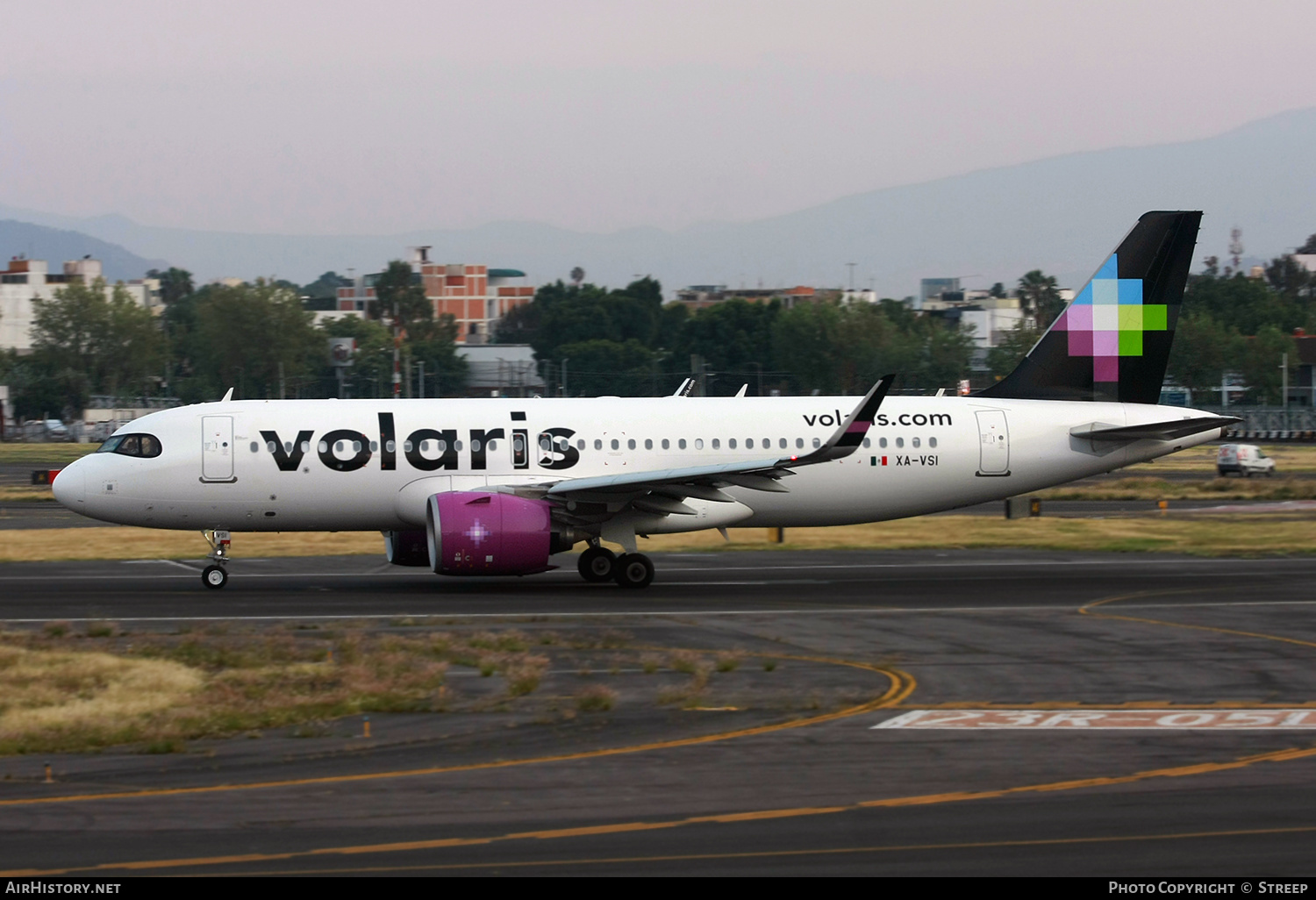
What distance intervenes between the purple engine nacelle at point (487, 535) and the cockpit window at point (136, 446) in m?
5.95

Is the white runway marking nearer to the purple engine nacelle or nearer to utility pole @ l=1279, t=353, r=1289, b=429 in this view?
the purple engine nacelle

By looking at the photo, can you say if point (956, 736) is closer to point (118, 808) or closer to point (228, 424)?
point (118, 808)

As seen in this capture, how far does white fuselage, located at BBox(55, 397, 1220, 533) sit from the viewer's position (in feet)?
92.3

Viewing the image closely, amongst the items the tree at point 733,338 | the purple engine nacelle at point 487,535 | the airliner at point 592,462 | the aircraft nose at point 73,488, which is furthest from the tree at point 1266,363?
the aircraft nose at point 73,488

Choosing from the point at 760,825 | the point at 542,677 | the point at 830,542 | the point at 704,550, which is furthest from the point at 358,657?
the point at 830,542

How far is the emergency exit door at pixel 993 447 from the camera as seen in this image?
29.9 m

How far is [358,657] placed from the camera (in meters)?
19.7

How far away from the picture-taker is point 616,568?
93.3 feet

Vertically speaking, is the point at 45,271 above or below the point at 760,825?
above

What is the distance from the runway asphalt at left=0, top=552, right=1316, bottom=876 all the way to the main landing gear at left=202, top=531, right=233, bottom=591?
3.52 metres

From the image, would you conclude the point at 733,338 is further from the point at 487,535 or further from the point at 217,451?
the point at 487,535

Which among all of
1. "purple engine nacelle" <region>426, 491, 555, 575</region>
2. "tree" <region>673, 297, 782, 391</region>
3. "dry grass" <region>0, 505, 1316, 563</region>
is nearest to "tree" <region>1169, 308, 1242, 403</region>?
"tree" <region>673, 297, 782, 391</region>

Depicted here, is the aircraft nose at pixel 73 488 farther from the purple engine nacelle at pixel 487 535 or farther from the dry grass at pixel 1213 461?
the dry grass at pixel 1213 461
